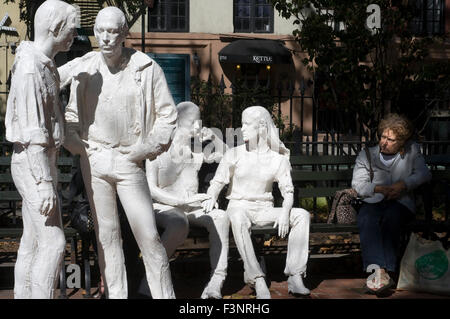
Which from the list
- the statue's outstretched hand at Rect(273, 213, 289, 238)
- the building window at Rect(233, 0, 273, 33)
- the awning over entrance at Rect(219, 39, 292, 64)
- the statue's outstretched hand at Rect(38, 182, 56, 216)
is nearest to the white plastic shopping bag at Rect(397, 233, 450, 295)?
the statue's outstretched hand at Rect(273, 213, 289, 238)

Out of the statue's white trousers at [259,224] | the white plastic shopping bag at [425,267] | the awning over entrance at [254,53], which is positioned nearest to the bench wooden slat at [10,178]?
the statue's white trousers at [259,224]

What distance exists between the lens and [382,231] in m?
6.09

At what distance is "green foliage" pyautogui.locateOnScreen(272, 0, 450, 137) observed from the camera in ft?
31.0

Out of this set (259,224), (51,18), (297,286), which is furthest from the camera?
(259,224)

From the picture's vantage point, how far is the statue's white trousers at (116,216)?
4602mm

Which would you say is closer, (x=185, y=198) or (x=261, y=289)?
(x=261, y=289)

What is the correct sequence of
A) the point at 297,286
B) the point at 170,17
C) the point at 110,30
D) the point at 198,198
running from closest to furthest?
the point at 110,30, the point at 297,286, the point at 198,198, the point at 170,17

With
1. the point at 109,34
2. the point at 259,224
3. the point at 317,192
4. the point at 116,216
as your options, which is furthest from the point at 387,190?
the point at 109,34

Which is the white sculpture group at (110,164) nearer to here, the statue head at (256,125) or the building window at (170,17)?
the statue head at (256,125)

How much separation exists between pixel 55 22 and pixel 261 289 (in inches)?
102

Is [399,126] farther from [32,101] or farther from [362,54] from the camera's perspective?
[362,54]

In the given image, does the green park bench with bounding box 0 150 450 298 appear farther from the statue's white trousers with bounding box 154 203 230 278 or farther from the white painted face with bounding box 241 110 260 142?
the white painted face with bounding box 241 110 260 142

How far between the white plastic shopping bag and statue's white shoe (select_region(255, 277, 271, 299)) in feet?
3.84

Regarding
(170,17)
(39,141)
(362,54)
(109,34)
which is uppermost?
(170,17)
